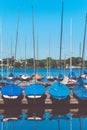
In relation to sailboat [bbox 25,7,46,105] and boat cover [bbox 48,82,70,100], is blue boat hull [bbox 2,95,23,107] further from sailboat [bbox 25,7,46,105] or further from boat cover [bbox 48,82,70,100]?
boat cover [bbox 48,82,70,100]

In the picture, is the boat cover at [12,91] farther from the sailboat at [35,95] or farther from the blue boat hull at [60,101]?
the blue boat hull at [60,101]

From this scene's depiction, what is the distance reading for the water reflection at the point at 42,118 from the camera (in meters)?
28.0

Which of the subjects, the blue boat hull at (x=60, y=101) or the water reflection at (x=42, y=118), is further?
the blue boat hull at (x=60, y=101)

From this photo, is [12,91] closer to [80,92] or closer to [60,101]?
[60,101]

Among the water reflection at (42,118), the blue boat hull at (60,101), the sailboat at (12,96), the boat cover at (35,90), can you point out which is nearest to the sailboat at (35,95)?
the boat cover at (35,90)

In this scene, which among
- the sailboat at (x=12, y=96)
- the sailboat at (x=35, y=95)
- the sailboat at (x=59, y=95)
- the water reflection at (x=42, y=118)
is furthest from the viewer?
the sailboat at (x=12, y=96)

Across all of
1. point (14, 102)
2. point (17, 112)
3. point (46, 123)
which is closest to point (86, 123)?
point (46, 123)

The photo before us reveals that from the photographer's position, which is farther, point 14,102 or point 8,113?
point 14,102

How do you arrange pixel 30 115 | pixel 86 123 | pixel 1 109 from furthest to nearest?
pixel 1 109 → pixel 30 115 → pixel 86 123

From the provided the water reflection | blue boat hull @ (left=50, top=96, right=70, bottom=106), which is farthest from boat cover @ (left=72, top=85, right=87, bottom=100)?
the water reflection

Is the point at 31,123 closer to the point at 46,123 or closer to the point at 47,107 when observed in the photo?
the point at 46,123

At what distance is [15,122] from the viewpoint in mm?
29578

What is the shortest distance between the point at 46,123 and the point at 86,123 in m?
2.77

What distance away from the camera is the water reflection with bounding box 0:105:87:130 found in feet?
91.9
